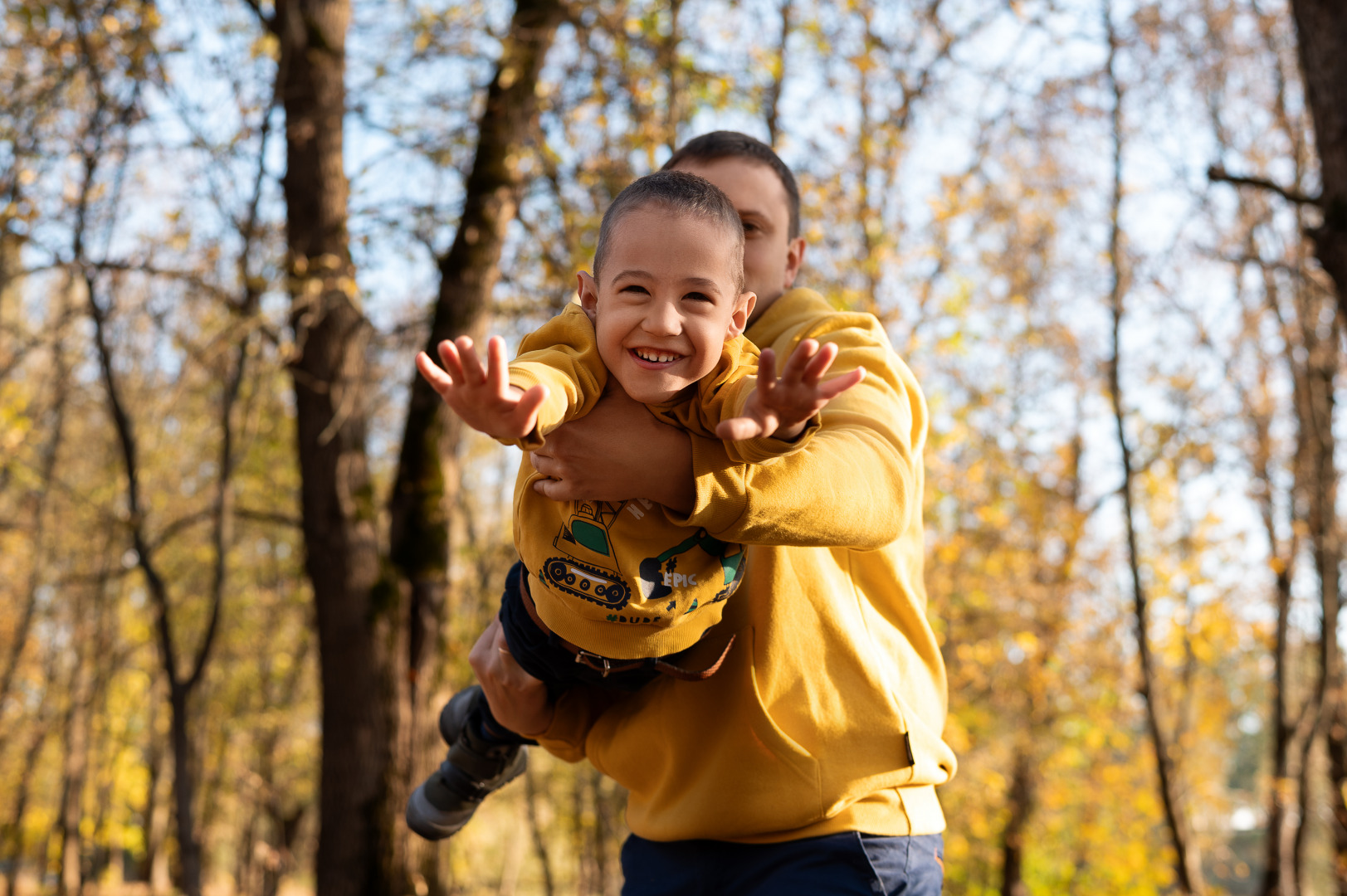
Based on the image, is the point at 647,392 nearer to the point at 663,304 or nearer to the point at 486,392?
the point at 663,304

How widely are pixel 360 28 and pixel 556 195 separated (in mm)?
2201

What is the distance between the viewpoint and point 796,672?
1540 millimetres

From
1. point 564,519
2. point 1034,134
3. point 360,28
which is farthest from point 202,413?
point 564,519

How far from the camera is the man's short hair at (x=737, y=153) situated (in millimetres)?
1927

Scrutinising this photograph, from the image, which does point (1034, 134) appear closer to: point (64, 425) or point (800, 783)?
point (800, 783)

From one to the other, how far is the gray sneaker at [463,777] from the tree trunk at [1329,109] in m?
3.59

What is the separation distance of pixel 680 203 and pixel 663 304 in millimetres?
161

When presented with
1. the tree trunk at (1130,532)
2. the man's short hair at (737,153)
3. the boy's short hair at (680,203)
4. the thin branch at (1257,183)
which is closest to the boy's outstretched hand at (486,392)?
the boy's short hair at (680,203)

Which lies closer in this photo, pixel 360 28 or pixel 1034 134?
pixel 360 28

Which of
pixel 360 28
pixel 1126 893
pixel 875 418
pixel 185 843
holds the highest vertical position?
pixel 360 28

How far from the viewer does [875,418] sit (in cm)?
139

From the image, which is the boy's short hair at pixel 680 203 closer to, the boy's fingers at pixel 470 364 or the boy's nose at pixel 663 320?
the boy's nose at pixel 663 320

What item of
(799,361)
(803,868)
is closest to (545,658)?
(803,868)

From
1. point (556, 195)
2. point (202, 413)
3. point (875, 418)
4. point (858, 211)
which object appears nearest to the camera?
point (875, 418)
